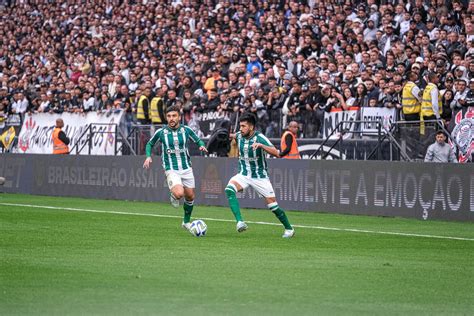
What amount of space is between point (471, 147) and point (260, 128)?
22.1 ft

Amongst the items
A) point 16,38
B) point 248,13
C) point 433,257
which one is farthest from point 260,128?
point 16,38

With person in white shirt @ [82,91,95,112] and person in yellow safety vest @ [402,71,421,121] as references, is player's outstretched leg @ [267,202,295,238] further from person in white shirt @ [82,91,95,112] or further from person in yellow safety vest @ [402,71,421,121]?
person in white shirt @ [82,91,95,112]

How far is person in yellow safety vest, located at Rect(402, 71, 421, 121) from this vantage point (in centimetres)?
2359

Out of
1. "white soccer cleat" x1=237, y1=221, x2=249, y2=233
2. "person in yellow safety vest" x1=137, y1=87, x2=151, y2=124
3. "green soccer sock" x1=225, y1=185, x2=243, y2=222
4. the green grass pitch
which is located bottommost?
the green grass pitch

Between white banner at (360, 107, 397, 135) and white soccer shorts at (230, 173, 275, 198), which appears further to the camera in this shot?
white banner at (360, 107, 397, 135)

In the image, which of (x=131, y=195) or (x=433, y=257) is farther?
(x=131, y=195)

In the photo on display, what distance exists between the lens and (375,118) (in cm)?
2441

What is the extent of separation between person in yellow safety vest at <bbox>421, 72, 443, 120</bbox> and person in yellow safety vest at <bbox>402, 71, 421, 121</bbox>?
22 cm

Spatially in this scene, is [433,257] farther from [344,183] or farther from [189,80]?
[189,80]

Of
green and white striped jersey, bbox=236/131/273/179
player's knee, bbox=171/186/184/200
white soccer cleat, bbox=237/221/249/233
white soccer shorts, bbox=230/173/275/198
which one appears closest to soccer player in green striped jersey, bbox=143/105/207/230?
player's knee, bbox=171/186/184/200

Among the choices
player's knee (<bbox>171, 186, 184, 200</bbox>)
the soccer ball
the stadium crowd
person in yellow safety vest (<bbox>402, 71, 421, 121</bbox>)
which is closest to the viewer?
the soccer ball

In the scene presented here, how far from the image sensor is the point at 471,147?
71.9 feet

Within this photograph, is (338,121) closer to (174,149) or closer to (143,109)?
(174,149)

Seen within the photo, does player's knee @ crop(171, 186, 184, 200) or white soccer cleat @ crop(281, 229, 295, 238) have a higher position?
player's knee @ crop(171, 186, 184, 200)
